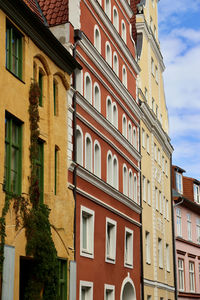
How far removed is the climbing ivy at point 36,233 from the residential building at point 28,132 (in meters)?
0.14

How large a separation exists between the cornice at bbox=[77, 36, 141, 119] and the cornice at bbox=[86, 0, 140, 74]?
214 centimetres

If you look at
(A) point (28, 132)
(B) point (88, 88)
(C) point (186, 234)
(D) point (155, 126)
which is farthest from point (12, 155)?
(C) point (186, 234)

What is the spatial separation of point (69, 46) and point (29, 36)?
13.9 ft

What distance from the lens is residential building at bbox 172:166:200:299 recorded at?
44.2 meters

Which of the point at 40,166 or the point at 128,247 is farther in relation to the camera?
the point at 128,247

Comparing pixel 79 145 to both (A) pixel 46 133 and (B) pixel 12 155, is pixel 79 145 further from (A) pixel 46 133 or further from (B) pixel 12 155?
(B) pixel 12 155

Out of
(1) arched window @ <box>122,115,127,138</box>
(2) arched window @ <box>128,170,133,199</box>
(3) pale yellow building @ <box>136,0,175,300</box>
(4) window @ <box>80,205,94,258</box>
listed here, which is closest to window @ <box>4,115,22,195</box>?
(4) window @ <box>80,205,94,258</box>

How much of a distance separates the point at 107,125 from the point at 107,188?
2866 mm

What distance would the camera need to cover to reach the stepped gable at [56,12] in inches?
910

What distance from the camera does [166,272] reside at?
38375 millimetres

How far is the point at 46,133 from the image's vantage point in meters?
19.4

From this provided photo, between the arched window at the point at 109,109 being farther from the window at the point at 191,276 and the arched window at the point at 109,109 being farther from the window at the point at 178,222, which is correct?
the window at the point at 191,276

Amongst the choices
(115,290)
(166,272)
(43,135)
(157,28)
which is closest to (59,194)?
(43,135)

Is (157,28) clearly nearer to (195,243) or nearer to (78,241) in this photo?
(195,243)
